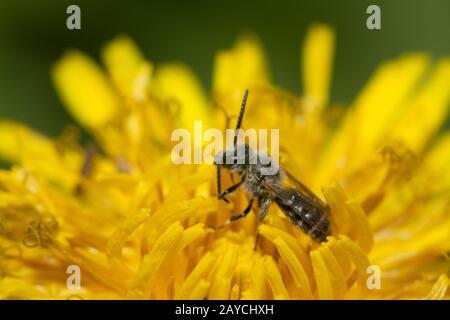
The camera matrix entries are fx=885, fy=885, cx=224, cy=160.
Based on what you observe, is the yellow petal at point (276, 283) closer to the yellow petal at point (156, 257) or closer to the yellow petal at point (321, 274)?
the yellow petal at point (321, 274)

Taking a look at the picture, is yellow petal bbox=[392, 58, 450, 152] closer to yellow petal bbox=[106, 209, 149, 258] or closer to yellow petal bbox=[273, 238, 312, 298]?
yellow petal bbox=[273, 238, 312, 298]

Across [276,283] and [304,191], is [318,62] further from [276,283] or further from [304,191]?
[276,283]

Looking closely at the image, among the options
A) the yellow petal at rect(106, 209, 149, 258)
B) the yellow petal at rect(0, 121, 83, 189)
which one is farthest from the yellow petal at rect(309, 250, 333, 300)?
the yellow petal at rect(0, 121, 83, 189)

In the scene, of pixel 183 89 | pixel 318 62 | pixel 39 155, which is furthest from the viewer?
pixel 183 89

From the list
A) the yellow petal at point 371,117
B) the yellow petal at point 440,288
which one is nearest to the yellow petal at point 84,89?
the yellow petal at point 371,117

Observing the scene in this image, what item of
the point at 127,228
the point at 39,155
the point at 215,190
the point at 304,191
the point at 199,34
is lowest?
the point at 127,228

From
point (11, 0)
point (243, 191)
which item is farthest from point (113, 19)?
point (243, 191)

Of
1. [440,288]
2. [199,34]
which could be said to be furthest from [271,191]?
[199,34]
